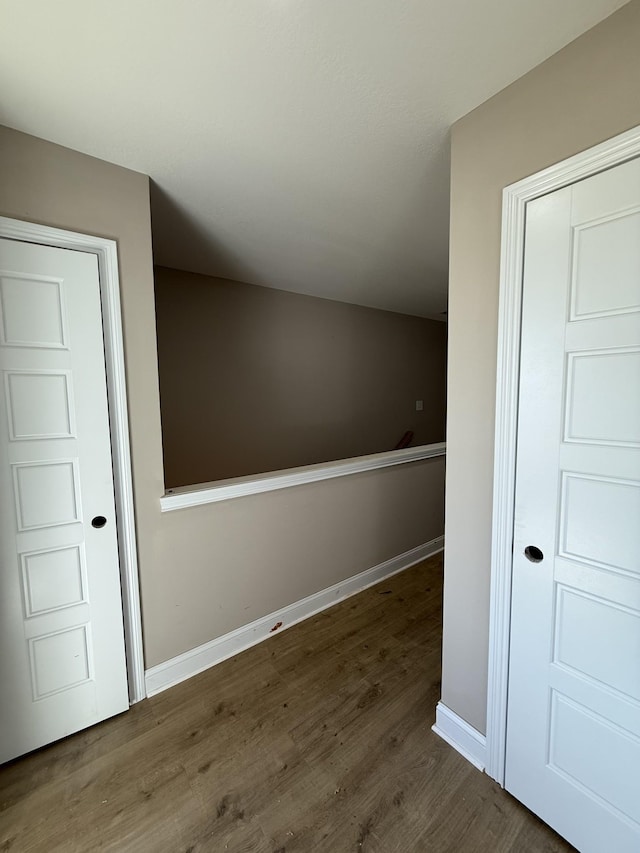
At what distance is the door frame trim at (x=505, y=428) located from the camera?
1104 mm

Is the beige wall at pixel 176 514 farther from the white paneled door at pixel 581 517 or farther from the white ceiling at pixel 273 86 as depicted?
the white paneled door at pixel 581 517

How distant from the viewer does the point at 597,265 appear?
3.28 ft

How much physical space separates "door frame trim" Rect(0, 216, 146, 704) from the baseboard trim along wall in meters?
0.11

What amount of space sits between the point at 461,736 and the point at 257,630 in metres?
1.16

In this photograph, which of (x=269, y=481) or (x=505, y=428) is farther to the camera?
(x=269, y=481)

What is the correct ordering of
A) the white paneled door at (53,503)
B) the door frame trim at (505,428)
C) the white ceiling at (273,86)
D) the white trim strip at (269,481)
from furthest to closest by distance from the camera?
the white trim strip at (269,481) → the white paneled door at (53,503) → the door frame trim at (505,428) → the white ceiling at (273,86)

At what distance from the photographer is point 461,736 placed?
1452 millimetres

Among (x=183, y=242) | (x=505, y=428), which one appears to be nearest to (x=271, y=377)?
(x=183, y=242)

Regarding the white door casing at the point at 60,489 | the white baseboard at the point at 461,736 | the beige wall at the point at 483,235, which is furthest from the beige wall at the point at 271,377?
the white baseboard at the point at 461,736

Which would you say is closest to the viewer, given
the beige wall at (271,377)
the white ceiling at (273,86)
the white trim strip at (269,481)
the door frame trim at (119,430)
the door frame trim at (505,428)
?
the white ceiling at (273,86)

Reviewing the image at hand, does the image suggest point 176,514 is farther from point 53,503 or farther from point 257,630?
point 257,630

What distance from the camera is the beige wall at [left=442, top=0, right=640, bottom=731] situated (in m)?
0.96

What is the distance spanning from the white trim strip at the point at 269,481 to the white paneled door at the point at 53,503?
1.07ft

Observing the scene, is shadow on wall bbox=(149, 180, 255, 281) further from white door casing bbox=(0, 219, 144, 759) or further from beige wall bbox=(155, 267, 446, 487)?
white door casing bbox=(0, 219, 144, 759)
